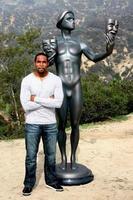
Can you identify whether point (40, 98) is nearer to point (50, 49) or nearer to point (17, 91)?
point (50, 49)

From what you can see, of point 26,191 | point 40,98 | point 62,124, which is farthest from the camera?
point 62,124

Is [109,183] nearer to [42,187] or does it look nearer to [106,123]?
[42,187]

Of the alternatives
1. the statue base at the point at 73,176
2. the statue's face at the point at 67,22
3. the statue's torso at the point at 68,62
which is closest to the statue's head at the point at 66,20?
the statue's face at the point at 67,22

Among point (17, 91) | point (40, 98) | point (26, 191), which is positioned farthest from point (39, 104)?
point (17, 91)

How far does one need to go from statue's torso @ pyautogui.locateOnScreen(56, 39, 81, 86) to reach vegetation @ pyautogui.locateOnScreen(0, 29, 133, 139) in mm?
4535

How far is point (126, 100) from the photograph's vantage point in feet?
41.8

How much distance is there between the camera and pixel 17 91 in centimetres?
1562

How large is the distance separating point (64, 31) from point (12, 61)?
9.96 meters

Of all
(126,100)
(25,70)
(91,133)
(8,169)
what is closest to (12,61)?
(25,70)

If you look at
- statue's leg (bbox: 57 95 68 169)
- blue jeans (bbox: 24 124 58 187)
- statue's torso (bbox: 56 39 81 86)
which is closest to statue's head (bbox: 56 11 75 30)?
statue's torso (bbox: 56 39 81 86)

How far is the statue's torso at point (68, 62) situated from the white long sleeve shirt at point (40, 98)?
2.39 ft

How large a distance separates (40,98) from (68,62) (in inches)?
40.1

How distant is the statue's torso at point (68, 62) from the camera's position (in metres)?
6.43

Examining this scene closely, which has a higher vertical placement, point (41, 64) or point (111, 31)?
point (111, 31)
